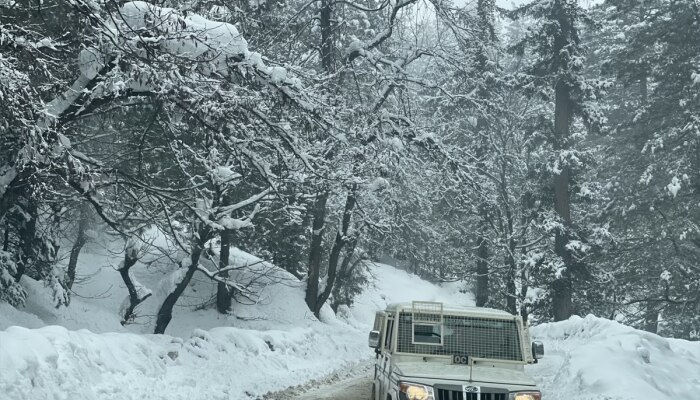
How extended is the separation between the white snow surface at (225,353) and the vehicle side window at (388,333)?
3500 millimetres

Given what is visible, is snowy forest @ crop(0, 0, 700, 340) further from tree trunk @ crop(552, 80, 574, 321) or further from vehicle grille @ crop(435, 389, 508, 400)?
vehicle grille @ crop(435, 389, 508, 400)

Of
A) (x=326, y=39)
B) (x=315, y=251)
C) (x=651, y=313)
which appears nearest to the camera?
(x=326, y=39)

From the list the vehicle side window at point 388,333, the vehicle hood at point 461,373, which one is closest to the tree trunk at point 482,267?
the vehicle side window at point 388,333

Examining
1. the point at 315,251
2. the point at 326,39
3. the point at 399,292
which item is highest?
the point at 326,39

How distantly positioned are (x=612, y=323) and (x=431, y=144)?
23.8 ft

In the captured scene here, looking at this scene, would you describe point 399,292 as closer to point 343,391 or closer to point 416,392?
point 343,391

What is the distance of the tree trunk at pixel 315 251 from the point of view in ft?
75.8

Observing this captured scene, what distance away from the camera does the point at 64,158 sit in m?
9.27

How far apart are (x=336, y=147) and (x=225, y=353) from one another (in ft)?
19.3

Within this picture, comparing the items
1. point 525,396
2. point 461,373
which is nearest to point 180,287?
point 461,373

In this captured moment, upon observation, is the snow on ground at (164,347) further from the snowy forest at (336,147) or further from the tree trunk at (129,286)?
the snowy forest at (336,147)

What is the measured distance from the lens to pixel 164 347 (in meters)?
12.8

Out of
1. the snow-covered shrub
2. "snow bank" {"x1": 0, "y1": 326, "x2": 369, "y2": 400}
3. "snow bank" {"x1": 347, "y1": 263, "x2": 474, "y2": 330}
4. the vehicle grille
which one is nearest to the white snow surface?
"snow bank" {"x1": 0, "y1": 326, "x2": 369, "y2": 400}

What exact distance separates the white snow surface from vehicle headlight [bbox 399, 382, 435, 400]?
165 inches
